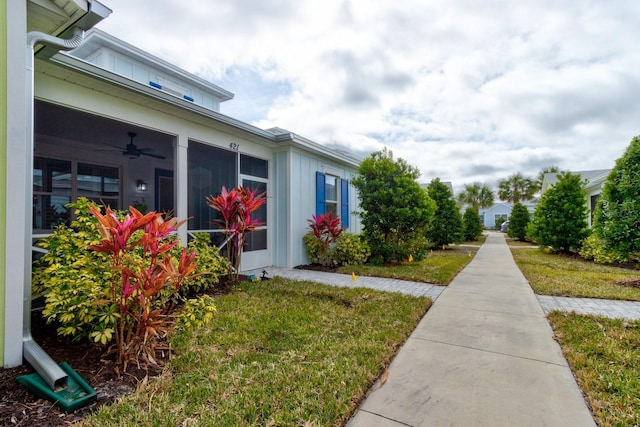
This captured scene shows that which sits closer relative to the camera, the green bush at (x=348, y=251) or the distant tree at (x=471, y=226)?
the green bush at (x=348, y=251)

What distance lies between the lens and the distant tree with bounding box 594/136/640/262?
611 cm

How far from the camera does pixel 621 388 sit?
7.12 feet

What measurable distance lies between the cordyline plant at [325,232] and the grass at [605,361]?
4759 millimetres

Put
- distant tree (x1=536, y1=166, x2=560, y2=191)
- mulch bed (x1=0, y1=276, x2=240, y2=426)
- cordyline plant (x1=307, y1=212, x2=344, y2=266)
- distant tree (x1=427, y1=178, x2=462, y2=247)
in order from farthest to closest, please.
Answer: distant tree (x1=536, y1=166, x2=560, y2=191)
distant tree (x1=427, y1=178, x2=462, y2=247)
cordyline plant (x1=307, y1=212, x2=344, y2=266)
mulch bed (x1=0, y1=276, x2=240, y2=426)

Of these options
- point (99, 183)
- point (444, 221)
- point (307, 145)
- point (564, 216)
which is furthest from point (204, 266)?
point (564, 216)

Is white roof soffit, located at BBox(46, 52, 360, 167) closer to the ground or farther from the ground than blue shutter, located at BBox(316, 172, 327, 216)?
farther from the ground

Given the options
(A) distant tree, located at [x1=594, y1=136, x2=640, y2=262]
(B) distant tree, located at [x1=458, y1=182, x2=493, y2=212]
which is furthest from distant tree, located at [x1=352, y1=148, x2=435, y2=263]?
(B) distant tree, located at [x1=458, y1=182, x2=493, y2=212]

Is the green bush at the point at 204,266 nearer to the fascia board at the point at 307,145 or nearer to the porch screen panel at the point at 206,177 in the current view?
the porch screen panel at the point at 206,177

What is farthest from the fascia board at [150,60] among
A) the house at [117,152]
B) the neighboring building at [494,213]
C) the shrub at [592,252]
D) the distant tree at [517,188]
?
Answer: the neighboring building at [494,213]

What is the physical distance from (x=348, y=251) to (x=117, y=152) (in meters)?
6.66

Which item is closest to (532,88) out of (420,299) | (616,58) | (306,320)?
(616,58)

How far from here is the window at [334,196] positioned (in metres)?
8.44

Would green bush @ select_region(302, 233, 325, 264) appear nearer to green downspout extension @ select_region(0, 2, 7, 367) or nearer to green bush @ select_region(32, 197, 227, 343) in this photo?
green bush @ select_region(32, 197, 227, 343)

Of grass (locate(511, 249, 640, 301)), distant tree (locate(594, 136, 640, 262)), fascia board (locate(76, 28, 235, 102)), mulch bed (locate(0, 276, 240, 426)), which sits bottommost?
grass (locate(511, 249, 640, 301))
